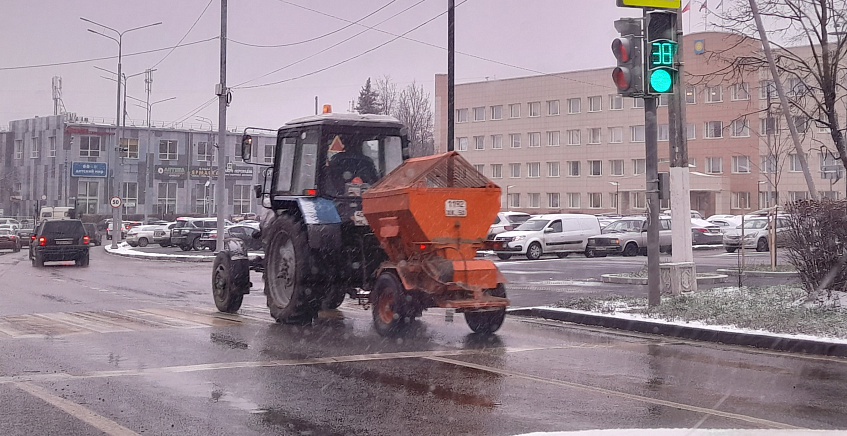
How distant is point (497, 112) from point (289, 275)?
70038mm

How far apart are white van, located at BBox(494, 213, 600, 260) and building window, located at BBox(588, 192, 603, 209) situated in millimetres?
42692

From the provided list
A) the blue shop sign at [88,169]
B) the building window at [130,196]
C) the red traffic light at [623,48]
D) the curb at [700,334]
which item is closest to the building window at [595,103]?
the blue shop sign at [88,169]

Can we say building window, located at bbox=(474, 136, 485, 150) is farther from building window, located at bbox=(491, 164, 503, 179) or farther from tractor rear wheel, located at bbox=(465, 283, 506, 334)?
tractor rear wheel, located at bbox=(465, 283, 506, 334)

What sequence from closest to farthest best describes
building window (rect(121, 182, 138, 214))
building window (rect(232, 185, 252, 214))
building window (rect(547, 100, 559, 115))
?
1. building window (rect(547, 100, 559, 115))
2. building window (rect(121, 182, 138, 214))
3. building window (rect(232, 185, 252, 214))

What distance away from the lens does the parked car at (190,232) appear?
43969mm

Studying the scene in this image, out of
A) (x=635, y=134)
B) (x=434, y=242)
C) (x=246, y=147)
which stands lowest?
(x=434, y=242)

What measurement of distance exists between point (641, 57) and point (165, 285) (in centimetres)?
1302

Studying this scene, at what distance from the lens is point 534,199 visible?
266 ft

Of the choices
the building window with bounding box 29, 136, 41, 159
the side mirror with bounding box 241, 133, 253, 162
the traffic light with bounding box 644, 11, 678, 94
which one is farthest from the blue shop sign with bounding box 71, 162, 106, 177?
the traffic light with bounding box 644, 11, 678, 94

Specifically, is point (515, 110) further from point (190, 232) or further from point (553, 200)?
point (190, 232)

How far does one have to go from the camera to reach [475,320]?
11.7 metres

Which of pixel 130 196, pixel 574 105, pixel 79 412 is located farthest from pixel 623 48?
pixel 130 196

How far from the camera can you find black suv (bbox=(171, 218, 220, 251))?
44.0 metres

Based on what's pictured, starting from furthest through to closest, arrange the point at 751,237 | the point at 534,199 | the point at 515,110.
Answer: the point at 534,199 < the point at 515,110 < the point at 751,237
